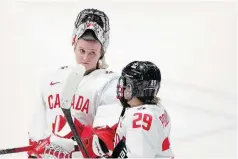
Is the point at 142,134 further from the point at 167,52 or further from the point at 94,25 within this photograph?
the point at 167,52

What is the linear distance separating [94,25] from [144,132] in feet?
0.99

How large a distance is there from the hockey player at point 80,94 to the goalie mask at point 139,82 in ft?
0.19

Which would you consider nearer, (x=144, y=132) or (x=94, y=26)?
(x=144, y=132)

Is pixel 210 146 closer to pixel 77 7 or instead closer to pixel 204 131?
pixel 204 131

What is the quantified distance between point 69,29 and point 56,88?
0.23 meters

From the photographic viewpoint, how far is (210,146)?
1535 mm

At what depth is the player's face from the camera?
1344mm

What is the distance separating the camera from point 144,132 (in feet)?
3.84

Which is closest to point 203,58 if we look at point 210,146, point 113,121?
point 210,146

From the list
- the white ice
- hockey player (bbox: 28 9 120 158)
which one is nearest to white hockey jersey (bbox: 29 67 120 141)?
hockey player (bbox: 28 9 120 158)

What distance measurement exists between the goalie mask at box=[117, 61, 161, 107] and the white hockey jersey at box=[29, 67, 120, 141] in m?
0.06

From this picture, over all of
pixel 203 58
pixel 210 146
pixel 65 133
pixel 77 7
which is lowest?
pixel 210 146

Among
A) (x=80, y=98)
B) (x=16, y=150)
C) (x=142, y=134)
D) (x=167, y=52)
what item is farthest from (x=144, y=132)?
(x=167, y=52)

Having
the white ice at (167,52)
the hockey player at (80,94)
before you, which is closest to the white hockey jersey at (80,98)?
the hockey player at (80,94)
